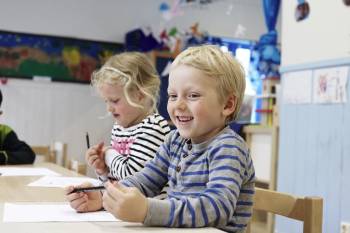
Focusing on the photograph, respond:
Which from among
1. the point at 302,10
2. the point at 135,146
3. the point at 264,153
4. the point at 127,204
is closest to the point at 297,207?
the point at 127,204

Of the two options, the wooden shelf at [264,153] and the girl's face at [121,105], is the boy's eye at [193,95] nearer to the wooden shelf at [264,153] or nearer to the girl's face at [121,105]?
the girl's face at [121,105]

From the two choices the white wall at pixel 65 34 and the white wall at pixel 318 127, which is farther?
the white wall at pixel 65 34

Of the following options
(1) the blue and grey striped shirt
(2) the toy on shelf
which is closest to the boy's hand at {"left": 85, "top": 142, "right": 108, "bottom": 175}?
(1) the blue and grey striped shirt

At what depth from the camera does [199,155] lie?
871mm

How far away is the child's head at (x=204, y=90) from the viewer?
858 millimetres

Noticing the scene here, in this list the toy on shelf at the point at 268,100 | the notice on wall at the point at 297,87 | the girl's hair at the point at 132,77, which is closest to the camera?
the girl's hair at the point at 132,77

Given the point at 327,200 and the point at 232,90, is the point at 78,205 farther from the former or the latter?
the point at 327,200

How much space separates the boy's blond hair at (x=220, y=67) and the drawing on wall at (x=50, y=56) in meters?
3.77

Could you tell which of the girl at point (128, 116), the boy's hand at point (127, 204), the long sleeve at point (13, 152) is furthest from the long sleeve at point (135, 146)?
the long sleeve at point (13, 152)

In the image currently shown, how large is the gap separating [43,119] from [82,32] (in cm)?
88

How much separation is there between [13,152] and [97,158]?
867 mm

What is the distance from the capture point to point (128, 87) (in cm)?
144

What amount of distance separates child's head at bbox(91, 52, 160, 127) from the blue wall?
37.9 inches

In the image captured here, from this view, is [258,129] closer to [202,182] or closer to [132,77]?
[132,77]
